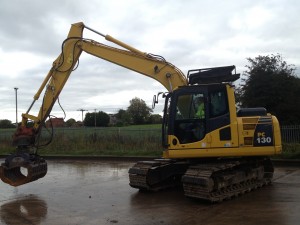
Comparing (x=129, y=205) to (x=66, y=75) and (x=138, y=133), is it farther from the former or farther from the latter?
(x=138, y=133)

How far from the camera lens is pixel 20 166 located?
32.5 feet

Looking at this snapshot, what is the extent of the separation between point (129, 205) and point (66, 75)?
4.14m

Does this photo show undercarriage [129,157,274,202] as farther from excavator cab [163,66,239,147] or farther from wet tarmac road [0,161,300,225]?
excavator cab [163,66,239,147]

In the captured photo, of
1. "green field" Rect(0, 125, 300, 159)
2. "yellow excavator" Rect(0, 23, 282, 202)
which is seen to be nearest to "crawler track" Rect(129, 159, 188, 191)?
"yellow excavator" Rect(0, 23, 282, 202)

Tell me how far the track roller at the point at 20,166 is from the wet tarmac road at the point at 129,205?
471 mm

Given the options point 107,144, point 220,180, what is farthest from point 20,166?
point 107,144

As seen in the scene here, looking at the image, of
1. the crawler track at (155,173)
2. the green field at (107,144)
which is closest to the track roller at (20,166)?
the crawler track at (155,173)

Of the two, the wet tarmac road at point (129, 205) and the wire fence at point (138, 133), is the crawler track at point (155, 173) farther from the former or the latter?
the wire fence at point (138, 133)

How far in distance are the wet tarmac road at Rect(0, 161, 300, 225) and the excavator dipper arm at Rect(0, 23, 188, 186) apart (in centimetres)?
87

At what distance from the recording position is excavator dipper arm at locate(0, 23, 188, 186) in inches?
397

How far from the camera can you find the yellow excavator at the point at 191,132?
921 cm

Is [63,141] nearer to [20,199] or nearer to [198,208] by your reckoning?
[20,199]

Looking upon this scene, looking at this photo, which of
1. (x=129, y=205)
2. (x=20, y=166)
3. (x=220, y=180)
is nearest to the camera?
(x=129, y=205)

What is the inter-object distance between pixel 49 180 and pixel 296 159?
30.0 ft
